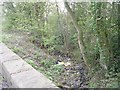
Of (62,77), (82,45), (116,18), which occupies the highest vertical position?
(116,18)

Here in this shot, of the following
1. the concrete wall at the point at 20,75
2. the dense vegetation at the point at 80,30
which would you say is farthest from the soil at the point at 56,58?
the concrete wall at the point at 20,75

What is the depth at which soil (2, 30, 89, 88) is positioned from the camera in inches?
130

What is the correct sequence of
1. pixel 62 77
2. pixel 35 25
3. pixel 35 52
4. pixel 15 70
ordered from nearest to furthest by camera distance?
pixel 15 70 < pixel 62 77 < pixel 35 52 < pixel 35 25

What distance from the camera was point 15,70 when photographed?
2809 mm

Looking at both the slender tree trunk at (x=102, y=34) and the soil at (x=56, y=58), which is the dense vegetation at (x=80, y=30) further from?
the soil at (x=56, y=58)

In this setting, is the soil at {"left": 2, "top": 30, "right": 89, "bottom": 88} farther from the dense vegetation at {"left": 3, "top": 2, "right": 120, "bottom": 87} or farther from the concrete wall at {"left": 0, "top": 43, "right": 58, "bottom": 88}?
the concrete wall at {"left": 0, "top": 43, "right": 58, "bottom": 88}

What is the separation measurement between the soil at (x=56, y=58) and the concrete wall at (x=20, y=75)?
0.34 meters

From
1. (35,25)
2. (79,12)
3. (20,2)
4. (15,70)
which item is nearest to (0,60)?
(15,70)

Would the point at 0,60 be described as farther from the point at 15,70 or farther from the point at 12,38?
the point at 12,38

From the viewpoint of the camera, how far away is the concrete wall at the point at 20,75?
229 cm

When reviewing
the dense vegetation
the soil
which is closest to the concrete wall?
the soil

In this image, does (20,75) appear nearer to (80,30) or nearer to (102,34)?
(102,34)

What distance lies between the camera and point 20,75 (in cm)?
260

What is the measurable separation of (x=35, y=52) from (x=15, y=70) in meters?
1.62
